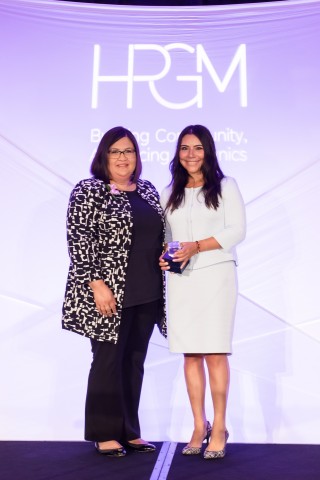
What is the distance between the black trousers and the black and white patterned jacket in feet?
0.24

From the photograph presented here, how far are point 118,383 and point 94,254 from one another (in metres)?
0.53

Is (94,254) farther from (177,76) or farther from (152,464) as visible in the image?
(177,76)

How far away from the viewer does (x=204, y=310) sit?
9.29 feet

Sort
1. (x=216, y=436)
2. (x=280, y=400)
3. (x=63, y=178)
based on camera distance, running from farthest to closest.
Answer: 1. (x=63, y=178)
2. (x=280, y=400)
3. (x=216, y=436)

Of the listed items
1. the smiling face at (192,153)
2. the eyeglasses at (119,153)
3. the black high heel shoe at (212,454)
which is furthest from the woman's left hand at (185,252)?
the black high heel shoe at (212,454)

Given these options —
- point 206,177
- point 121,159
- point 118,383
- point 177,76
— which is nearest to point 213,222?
point 206,177

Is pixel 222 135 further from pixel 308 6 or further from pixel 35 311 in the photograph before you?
pixel 35 311

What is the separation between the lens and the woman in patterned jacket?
2.80 m

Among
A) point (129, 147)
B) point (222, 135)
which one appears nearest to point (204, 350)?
point (129, 147)

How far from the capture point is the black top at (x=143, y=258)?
2.85m

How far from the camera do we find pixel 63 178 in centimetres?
382

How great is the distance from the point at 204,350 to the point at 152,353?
0.98m

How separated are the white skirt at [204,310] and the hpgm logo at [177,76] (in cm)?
133

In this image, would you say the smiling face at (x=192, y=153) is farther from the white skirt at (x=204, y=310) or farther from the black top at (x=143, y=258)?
the white skirt at (x=204, y=310)
